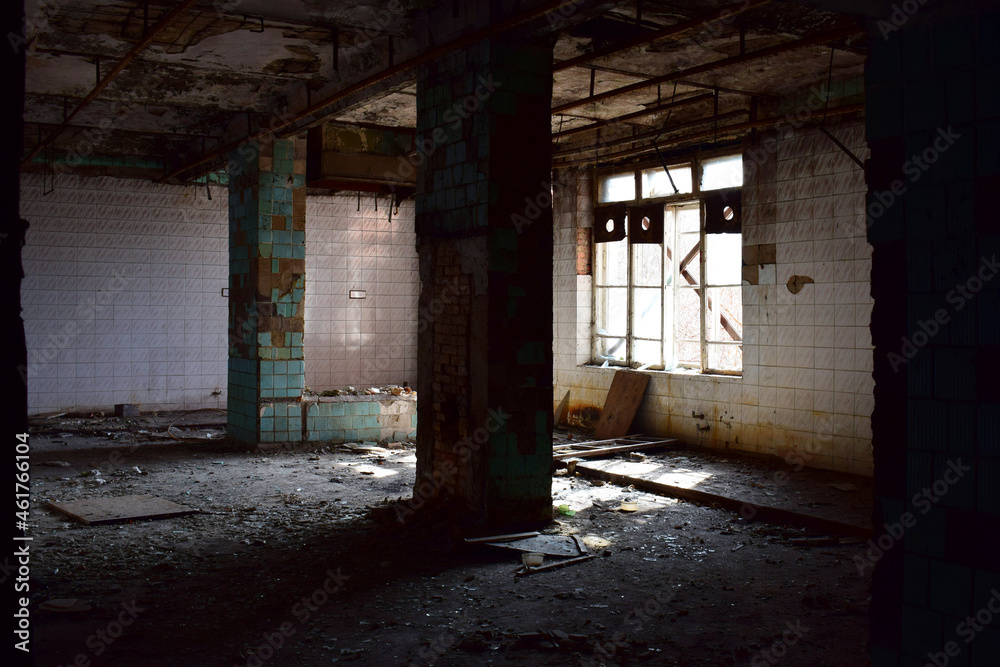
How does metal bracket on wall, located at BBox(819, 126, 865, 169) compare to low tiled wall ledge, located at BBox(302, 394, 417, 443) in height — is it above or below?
above

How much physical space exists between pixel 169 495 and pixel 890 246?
610 cm

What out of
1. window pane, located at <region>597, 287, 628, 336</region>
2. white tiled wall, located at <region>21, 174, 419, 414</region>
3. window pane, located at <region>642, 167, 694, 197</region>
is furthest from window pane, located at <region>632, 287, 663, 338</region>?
white tiled wall, located at <region>21, 174, 419, 414</region>

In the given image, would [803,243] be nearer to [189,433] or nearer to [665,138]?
[665,138]

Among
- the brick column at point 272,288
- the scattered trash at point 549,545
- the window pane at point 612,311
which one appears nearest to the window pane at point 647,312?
the window pane at point 612,311

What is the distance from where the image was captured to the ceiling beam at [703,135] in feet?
23.4

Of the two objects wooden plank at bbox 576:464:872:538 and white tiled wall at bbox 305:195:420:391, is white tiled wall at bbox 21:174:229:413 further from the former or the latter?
wooden plank at bbox 576:464:872:538

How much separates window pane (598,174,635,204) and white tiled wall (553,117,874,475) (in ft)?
6.13

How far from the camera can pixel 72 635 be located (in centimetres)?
371

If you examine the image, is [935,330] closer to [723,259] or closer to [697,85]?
[697,85]

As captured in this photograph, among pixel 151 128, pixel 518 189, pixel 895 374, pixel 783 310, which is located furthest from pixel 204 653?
pixel 151 128

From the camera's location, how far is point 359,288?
507 inches

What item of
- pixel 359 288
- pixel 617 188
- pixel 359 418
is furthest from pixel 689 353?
pixel 359 288

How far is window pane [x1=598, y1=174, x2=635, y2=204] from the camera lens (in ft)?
32.3

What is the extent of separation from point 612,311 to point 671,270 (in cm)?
115
